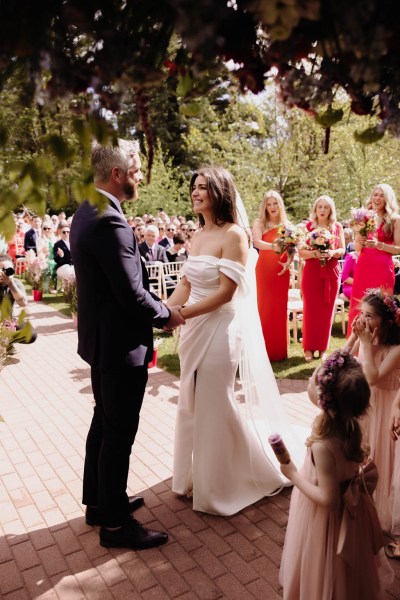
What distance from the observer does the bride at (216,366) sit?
11.6 ft

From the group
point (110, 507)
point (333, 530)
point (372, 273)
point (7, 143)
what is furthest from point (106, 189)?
point (372, 273)

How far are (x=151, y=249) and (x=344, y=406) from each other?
9.46 m

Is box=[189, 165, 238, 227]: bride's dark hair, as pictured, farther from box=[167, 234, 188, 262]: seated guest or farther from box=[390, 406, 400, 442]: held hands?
box=[167, 234, 188, 262]: seated guest

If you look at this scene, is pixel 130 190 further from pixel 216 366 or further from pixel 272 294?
pixel 272 294

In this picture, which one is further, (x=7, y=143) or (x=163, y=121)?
(x=163, y=121)

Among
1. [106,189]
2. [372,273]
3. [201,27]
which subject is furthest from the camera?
[372,273]

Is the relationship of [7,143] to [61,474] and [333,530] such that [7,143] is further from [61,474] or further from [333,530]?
[61,474]

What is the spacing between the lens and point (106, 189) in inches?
120

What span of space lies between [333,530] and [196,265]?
2.00 m

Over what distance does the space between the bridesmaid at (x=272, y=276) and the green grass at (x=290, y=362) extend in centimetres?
36

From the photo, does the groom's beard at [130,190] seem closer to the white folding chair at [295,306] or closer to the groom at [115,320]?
the groom at [115,320]

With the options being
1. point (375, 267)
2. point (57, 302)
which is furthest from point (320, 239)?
point (57, 302)

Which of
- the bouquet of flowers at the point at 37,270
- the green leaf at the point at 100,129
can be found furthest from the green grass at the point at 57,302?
the green leaf at the point at 100,129

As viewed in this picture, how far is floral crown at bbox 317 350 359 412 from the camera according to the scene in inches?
93.4
